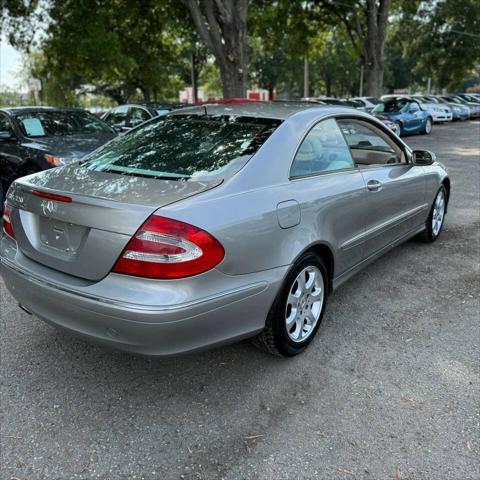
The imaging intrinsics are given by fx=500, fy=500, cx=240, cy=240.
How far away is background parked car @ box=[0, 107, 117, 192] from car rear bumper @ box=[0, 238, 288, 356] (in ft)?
13.9

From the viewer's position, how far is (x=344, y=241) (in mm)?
3529

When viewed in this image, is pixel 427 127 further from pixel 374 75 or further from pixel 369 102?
pixel 374 75

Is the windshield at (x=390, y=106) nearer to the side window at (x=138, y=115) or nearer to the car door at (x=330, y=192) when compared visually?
the side window at (x=138, y=115)

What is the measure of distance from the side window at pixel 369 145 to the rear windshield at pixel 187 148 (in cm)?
98

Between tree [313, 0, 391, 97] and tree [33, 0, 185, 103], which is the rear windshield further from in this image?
tree [313, 0, 391, 97]

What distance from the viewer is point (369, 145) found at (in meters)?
4.62

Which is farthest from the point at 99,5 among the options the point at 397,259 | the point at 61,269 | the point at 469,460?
the point at 469,460

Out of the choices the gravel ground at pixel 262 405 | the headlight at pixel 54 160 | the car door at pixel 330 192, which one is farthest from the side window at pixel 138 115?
the car door at pixel 330 192

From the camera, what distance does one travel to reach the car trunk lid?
248 cm

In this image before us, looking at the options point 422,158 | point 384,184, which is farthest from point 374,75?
point 384,184

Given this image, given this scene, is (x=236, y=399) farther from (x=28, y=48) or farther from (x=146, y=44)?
(x=146, y=44)

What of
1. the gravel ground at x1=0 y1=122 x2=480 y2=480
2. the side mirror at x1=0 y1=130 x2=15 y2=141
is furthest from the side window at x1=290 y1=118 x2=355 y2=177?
the side mirror at x1=0 y1=130 x2=15 y2=141

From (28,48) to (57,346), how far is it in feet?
58.2

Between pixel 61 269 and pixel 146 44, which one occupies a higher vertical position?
pixel 146 44
